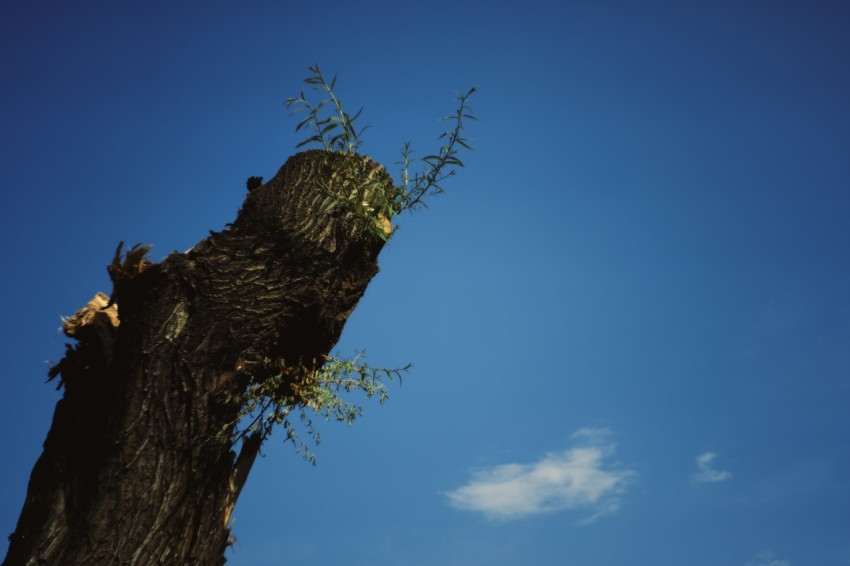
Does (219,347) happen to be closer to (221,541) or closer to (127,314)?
(127,314)

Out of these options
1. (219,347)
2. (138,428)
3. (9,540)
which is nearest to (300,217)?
(219,347)

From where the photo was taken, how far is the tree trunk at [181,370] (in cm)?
329

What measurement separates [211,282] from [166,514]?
1231 millimetres

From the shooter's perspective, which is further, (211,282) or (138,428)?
(211,282)

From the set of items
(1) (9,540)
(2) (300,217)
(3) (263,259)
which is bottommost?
(1) (9,540)

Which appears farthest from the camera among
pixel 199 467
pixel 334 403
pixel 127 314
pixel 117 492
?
pixel 334 403

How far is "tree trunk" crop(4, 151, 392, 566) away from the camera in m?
3.29

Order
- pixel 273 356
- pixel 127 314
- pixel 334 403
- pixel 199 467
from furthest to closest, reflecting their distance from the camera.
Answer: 1. pixel 334 403
2. pixel 273 356
3. pixel 127 314
4. pixel 199 467

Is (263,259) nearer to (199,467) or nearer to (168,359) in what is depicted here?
(168,359)

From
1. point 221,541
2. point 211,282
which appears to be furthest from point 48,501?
point 211,282

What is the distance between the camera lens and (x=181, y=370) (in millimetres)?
3518

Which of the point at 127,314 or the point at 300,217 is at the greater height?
the point at 300,217

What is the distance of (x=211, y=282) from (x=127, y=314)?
49 cm

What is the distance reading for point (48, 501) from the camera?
3373 millimetres
